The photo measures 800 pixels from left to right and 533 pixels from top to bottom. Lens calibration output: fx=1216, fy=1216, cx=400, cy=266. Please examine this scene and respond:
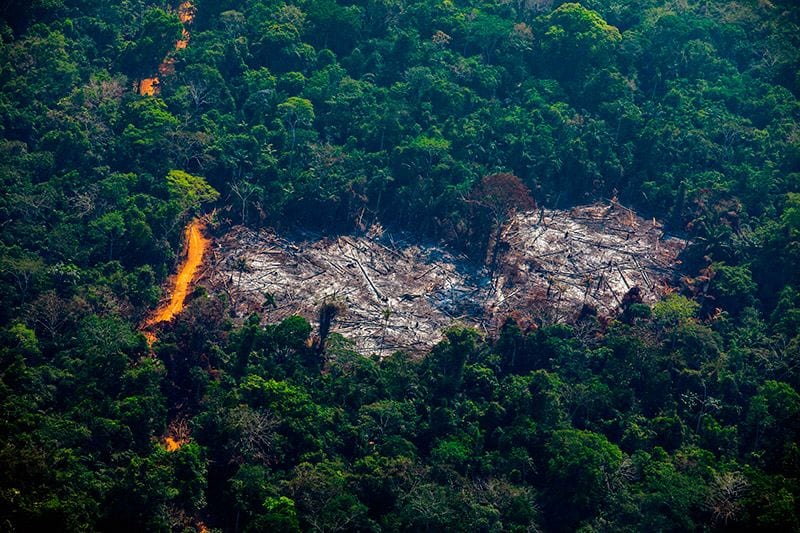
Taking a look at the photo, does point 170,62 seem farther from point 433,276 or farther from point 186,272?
point 433,276

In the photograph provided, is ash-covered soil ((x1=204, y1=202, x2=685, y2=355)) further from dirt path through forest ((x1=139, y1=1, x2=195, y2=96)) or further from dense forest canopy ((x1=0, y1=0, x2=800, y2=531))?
dirt path through forest ((x1=139, y1=1, x2=195, y2=96))

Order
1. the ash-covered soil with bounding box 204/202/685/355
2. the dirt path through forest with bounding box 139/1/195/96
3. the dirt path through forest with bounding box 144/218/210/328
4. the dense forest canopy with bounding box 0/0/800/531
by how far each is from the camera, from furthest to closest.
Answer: the dirt path through forest with bounding box 139/1/195/96 < the ash-covered soil with bounding box 204/202/685/355 < the dirt path through forest with bounding box 144/218/210/328 < the dense forest canopy with bounding box 0/0/800/531

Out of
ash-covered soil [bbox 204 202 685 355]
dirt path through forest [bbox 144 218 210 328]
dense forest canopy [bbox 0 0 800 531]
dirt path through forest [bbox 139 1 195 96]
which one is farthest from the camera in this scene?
dirt path through forest [bbox 139 1 195 96]

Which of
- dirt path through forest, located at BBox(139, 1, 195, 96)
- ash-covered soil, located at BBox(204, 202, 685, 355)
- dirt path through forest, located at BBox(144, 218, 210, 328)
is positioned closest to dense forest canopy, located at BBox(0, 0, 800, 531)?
dirt path through forest, located at BBox(139, 1, 195, 96)

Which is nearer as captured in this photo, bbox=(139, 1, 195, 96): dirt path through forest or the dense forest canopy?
the dense forest canopy

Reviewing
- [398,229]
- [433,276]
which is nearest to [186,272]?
[398,229]

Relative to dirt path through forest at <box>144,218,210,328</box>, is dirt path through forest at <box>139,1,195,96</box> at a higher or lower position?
higher
